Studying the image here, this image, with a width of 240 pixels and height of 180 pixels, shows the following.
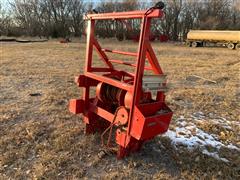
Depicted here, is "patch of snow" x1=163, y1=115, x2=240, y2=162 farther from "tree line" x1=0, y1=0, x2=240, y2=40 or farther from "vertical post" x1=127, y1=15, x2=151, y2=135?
"tree line" x1=0, y1=0, x2=240, y2=40

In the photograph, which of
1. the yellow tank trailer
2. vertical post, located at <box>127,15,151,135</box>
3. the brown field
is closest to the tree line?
the yellow tank trailer

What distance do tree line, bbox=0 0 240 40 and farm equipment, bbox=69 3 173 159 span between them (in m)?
34.5

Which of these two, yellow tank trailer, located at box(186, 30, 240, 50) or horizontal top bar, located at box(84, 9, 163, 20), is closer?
horizontal top bar, located at box(84, 9, 163, 20)

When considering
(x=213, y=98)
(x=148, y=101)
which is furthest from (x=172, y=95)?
(x=148, y=101)

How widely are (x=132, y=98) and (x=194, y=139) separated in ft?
4.73

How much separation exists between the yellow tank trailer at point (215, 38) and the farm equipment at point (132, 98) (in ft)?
77.7

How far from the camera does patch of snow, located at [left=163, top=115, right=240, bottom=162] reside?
3697mm

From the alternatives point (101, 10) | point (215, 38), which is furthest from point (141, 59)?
point (101, 10)

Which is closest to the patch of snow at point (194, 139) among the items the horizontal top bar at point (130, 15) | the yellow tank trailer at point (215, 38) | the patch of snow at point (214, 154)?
the patch of snow at point (214, 154)

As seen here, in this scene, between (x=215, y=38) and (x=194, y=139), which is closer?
(x=194, y=139)

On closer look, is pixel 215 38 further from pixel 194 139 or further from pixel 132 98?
pixel 132 98

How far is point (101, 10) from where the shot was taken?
3828 centimetres

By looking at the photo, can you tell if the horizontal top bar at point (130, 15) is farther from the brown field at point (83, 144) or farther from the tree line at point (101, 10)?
the tree line at point (101, 10)

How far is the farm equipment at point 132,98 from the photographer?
9.34 feet
